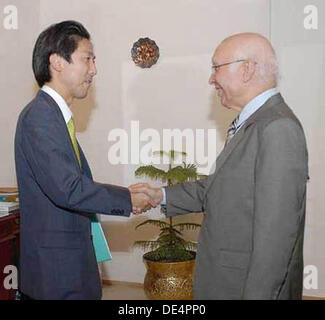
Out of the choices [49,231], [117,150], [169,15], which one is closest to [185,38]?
[169,15]

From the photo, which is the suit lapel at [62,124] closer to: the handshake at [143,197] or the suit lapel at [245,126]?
the handshake at [143,197]

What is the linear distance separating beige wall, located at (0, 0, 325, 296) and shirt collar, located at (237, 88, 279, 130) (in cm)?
206

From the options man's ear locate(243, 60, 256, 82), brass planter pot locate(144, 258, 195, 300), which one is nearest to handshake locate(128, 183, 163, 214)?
man's ear locate(243, 60, 256, 82)

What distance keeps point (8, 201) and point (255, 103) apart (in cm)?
207

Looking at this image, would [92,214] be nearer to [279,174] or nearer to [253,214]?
[253,214]

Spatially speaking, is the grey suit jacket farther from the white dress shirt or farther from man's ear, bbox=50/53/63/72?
man's ear, bbox=50/53/63/72

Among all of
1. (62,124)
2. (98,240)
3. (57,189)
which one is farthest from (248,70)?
(98,240)

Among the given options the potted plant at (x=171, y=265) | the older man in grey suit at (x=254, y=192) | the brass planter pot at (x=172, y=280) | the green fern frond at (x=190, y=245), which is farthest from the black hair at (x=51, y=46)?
the green fern frond at (x=190, y=245)

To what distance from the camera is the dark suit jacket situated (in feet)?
5.81

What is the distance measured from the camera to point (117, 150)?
4145mm

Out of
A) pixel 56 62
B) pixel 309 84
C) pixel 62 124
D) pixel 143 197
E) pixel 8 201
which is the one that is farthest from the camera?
pixel 309 84

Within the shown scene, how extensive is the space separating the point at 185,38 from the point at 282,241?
2698 millimetres

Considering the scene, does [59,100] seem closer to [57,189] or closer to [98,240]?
[57,189]

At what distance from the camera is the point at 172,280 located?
3398 millimetres
